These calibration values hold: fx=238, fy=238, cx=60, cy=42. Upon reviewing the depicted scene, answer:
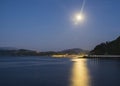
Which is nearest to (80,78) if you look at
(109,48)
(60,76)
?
(60,76)

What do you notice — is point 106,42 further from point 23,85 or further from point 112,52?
point 23,85

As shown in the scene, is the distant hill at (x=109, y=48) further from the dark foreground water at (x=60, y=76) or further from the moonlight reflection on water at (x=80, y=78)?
the moonlight reflection on water at (x=80, y=78)

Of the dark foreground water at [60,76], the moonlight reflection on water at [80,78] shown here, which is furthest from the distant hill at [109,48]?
the moonlight reflection on water at [80,78]

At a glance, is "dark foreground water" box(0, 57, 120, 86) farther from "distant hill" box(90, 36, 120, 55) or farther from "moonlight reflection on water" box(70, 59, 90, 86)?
"distant hill" box(90, 36, 120, 55)

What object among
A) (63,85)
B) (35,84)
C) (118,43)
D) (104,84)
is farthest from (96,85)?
(118,43)

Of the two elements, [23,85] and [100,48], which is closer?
[23,85]

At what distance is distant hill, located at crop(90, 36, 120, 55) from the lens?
158 metres

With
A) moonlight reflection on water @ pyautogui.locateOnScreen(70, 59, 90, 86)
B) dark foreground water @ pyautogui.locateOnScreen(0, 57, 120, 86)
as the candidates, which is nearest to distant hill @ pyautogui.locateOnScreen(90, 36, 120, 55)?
dark foreground water @ pyautogui.locateOnScreen(0, 57, 120, 86)

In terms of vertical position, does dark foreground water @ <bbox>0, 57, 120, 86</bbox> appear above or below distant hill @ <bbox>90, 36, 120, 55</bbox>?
below

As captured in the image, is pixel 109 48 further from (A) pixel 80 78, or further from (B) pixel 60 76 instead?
(A) pixel 80 78

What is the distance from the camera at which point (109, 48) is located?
166 metres

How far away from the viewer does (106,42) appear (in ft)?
567

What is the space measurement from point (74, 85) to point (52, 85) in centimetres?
249

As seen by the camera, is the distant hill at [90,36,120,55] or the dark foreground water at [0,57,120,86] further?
the distant hill at [90,36,120,55]
